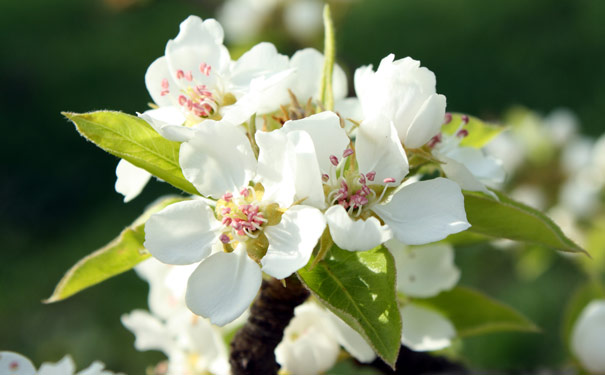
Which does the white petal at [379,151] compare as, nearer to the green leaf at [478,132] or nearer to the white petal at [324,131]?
the white petal at [324,131]

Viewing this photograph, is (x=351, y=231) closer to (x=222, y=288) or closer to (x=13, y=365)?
(x=222, y=288)

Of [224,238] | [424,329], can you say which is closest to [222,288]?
[224,238]

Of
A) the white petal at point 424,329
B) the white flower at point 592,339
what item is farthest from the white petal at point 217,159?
the white flower at point 592,339

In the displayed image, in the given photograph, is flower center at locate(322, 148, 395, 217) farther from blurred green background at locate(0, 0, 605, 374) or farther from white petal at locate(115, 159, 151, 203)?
blurred green background at locate(0, 0, 605, 374)

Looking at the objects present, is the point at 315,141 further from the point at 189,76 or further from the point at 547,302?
the point at 547,302

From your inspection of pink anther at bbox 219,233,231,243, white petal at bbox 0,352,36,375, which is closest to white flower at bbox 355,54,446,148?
pink anther at bbox 219,233,231,243
